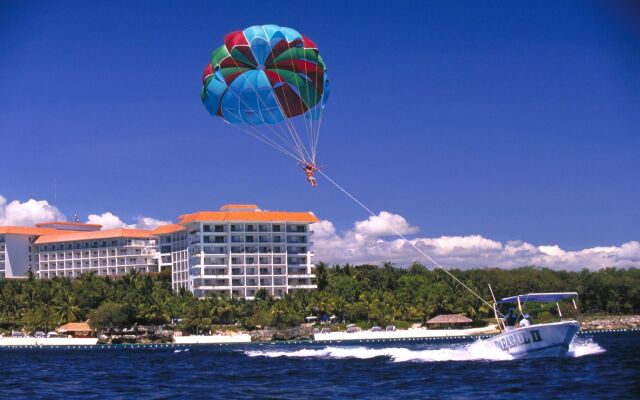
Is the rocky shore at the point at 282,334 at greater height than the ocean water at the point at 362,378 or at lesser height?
lesser

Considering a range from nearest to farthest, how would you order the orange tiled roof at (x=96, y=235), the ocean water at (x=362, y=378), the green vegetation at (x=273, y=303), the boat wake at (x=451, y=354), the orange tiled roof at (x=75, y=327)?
the ocean water at (x=362, y=378)
the boat wake at (x=451, y=354)
the orange tiled roof at (x=75, y=327)
the green vegetation at (x=273, y=303)
the orange tiled roof at (x=96, y=235)

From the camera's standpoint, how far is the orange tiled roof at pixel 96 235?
4803 inches

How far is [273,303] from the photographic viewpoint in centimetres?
8912

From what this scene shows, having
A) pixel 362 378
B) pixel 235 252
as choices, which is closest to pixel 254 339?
pixel 235 252

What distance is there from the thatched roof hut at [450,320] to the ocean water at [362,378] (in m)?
42.1

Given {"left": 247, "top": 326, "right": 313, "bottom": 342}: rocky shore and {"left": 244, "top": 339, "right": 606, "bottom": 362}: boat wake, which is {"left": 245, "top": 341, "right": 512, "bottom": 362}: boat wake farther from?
{"left": 247, "top": 326, "right": 313, "bottom": 342}: rocky shore

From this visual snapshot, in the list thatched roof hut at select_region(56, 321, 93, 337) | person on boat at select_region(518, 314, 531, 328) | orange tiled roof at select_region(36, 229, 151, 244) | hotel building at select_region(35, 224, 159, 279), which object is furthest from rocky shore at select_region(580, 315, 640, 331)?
person on boat at select_region(518, 314, 531, 328)

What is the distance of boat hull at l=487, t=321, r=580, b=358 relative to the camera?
108 ft

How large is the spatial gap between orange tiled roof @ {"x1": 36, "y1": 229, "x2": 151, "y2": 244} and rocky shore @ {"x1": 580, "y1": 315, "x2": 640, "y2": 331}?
6012cm

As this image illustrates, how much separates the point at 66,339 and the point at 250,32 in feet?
164

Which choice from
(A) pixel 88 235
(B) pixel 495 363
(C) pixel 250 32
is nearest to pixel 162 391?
(B) pixel 495 363

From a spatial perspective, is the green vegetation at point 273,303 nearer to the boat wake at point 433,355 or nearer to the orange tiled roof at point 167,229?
the orange tiled roof at point 167,229

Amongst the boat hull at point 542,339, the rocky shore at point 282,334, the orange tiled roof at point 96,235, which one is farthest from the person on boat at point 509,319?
the orange tiled roof at point 96,235

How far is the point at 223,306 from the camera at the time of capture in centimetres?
8694
